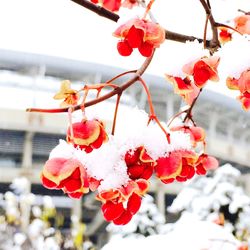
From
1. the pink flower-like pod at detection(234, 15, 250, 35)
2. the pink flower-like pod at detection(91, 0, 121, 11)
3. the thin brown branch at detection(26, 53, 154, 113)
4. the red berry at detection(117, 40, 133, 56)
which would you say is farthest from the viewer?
the pink flower-like pod at detection(91, 0, 121, 11)

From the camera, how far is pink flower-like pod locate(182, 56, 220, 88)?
0.71m

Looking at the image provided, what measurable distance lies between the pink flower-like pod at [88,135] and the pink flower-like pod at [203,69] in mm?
151

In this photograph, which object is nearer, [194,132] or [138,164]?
[138,164]

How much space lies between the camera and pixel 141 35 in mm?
660

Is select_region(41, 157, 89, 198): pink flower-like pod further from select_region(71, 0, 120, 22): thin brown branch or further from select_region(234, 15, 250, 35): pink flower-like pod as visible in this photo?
select_region(234, 15, 250, 35): pink flower-like pod

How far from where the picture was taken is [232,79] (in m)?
0.77

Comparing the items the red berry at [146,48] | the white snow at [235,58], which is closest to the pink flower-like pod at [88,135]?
the red berry at [146,48]

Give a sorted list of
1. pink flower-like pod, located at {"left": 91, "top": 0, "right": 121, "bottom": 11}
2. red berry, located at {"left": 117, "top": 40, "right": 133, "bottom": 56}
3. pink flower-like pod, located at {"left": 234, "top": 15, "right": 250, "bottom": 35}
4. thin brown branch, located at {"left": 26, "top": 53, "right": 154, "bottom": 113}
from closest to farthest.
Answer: thin brown branch, located at {"left": 26, "top": 53, "right": 154, "bottom": 113}, red berry, located at {"left": 117, "top": 40, "right": 133, "bottom": 56}, pink flower-like pod, located at {"left": 234, "top": 15, "right": 250, "bottom": 35}, pink flower-like pod, located at {"left": 91, "top": 0, "right": 121, "bottom": 11}

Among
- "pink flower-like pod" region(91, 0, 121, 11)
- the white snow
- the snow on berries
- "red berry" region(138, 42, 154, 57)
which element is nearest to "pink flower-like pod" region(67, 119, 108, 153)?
the snow on berries

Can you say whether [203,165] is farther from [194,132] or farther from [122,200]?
[122,200]

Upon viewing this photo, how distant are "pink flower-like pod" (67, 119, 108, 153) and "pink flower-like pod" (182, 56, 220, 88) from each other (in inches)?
5.9

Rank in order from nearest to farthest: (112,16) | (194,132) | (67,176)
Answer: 1. (67,176)
2. (112,16)
3. (194,132)

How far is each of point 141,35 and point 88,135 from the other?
0.14 metres

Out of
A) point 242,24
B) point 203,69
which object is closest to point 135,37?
point 203,69
